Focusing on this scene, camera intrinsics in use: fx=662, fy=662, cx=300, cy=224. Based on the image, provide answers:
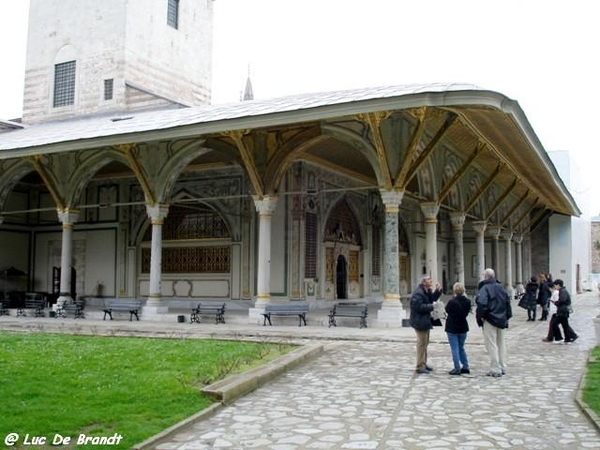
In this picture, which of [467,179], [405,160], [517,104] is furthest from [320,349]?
[467,179]

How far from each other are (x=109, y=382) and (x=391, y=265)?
8.22 m

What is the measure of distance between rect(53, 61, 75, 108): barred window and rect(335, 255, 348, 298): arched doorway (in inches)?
515

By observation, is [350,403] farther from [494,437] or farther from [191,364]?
[191,364]

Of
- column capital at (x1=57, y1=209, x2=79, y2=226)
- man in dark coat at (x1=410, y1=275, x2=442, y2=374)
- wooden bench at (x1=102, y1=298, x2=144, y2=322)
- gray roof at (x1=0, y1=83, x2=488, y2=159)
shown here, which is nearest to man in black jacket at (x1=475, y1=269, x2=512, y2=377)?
man in dark coat at (x1=410, y1=275, x2=442, y2=374)

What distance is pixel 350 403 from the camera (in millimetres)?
6180

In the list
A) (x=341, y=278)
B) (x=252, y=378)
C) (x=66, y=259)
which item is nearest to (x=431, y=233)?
(x=341, y=278)

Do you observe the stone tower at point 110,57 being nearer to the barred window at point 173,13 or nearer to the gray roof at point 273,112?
the barred window at point 173,13

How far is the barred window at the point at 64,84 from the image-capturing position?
1041 inches

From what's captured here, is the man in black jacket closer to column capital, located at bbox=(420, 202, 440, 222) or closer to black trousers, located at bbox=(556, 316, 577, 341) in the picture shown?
black trousers, located at bbox=(556, 316, 577, 341)

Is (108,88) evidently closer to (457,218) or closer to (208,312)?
(208,312)

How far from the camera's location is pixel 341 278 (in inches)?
829

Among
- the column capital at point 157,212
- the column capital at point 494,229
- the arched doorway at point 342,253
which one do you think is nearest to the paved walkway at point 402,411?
the column capital at point 157,212

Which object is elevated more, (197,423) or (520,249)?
(520,249)

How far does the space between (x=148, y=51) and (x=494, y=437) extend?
2392cm
